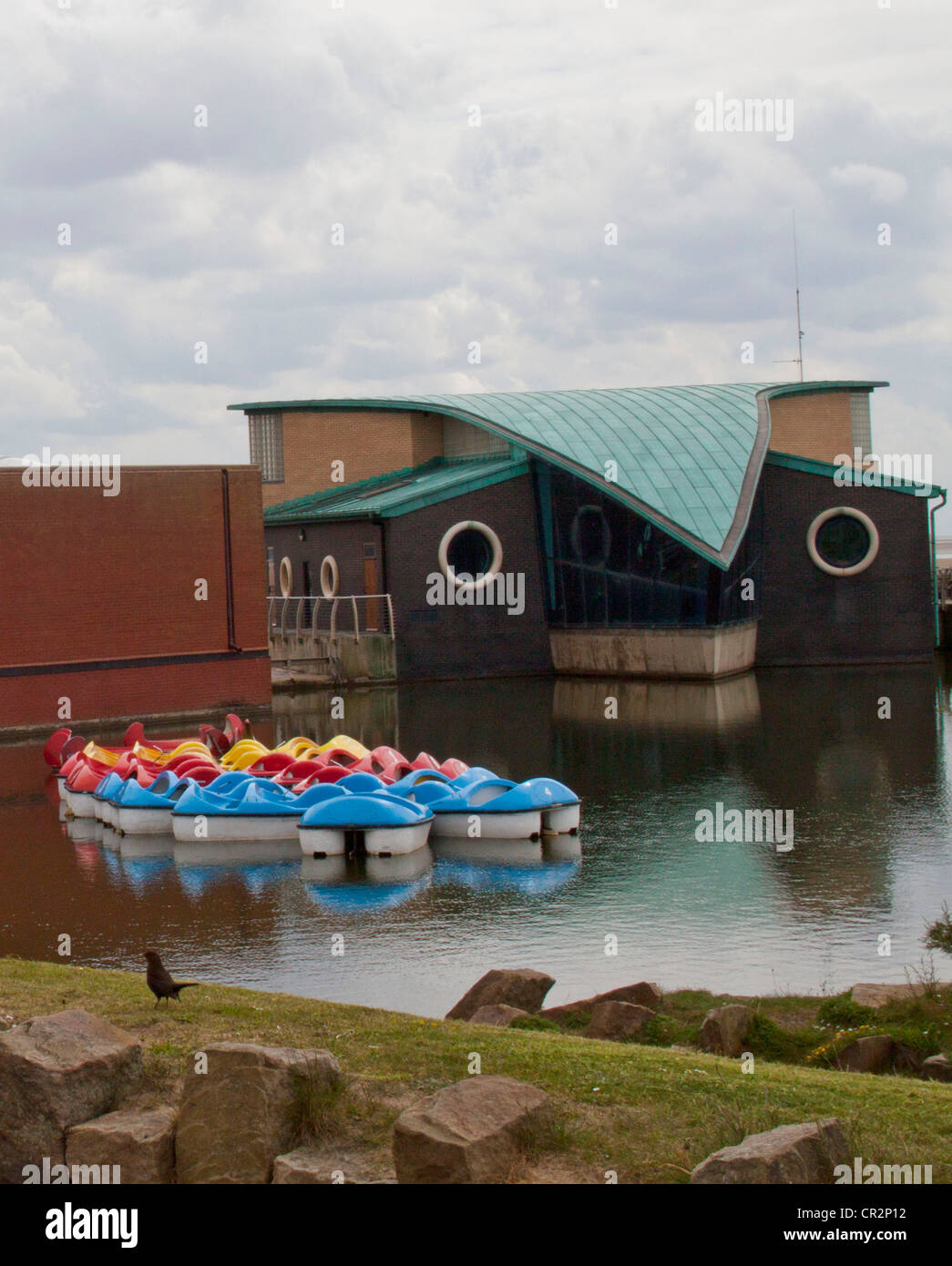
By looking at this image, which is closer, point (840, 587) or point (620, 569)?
point (620, 569)

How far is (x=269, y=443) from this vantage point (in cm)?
5212

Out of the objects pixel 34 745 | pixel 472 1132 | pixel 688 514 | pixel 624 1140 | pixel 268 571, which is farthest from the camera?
pixel 268 571

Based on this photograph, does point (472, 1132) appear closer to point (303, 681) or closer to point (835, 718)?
point (835, 718)

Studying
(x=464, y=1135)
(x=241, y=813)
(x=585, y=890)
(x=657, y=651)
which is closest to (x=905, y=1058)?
(x=464, y=1135)

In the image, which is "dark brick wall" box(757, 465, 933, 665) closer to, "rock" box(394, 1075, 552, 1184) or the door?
the door

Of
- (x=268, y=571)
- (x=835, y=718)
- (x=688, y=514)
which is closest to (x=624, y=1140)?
(x=835, y=718)

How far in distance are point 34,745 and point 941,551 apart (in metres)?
76.7

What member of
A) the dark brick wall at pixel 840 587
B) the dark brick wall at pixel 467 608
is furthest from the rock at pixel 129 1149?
the dark brick wall at pixel 840 587

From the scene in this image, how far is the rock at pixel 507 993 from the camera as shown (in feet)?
33.3

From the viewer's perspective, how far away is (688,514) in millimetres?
37062

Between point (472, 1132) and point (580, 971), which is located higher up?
point (472, 1132)

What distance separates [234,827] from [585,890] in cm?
499

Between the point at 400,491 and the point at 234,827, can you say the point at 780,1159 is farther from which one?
the point at 400,491
